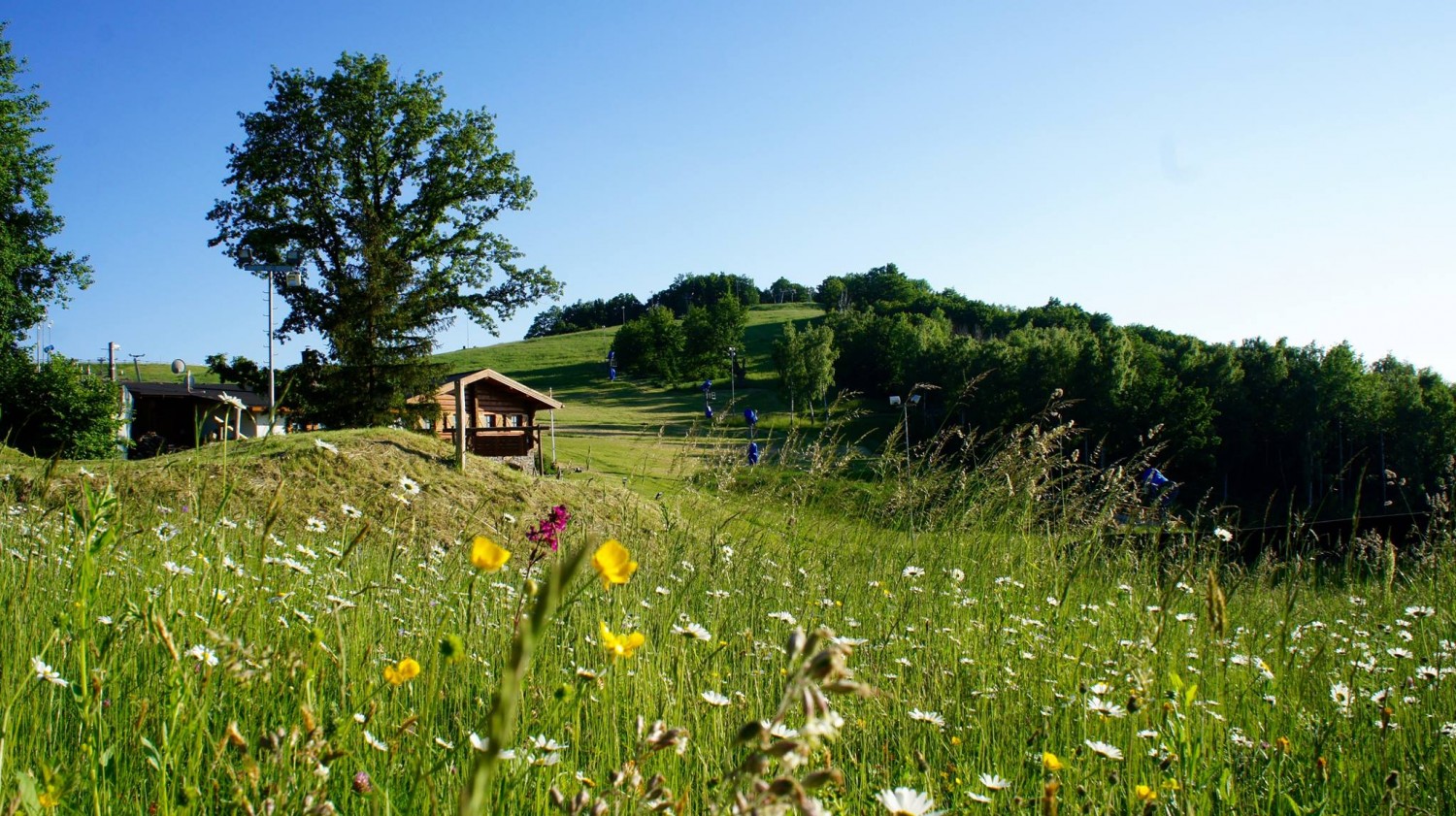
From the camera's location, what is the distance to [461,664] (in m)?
2.39

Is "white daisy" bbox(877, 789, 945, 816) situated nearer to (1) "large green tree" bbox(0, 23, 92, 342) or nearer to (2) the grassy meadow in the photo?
(2) the grassy meadow

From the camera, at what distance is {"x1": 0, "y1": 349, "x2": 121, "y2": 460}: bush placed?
21.9 m

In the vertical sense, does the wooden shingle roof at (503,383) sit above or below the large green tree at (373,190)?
below

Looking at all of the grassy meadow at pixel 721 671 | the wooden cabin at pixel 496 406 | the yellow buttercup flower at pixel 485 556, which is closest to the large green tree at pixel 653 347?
the wooden cabin at pixel 496 406

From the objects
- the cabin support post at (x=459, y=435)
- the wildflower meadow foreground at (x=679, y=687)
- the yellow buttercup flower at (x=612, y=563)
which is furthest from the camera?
the cabin support post at (x=459, y=435)

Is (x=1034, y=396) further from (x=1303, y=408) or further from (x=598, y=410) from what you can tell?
(x=598, y=410)

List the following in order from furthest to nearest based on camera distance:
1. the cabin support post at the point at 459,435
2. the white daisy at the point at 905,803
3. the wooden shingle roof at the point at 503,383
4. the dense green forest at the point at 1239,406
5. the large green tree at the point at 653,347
Result: the large green tree at the point at 653,347 → the dense green forest at the point at 1239,406 → the wooden shingle roof at the point at 503,383 → the cabin support post at the point at 459,435 → the white daisy at the point at 905,803

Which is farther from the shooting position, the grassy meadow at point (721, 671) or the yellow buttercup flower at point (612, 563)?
the grassy meadow at point (721, 671)

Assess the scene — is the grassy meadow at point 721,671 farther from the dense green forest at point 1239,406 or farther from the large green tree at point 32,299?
the dense green forest at point 1239,406

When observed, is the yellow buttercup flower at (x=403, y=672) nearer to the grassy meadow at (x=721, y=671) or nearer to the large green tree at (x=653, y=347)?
the grassy meadow at (x=721, y=671)

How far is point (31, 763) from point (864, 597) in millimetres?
2719

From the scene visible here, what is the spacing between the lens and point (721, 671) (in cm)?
251

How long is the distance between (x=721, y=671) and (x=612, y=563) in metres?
1.95

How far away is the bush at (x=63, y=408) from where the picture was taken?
2194cm
